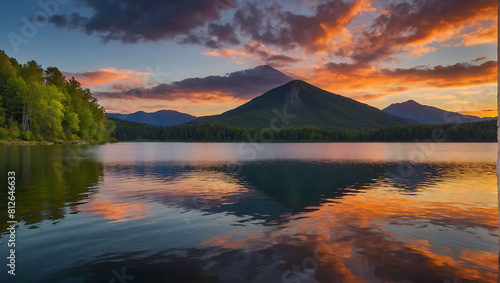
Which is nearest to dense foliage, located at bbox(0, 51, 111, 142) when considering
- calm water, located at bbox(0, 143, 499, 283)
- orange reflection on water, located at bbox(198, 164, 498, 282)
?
calm water, located at bbox(0, 143, 499, 283)

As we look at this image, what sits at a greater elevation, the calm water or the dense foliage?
the dense foliage

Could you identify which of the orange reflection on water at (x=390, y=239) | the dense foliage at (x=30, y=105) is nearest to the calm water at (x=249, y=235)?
the orange reflection on water at (x=390, y=239)

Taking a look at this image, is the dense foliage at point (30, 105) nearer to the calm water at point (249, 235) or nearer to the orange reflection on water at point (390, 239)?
the calm water at point (249, 235)

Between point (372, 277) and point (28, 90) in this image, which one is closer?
point (372, 277)

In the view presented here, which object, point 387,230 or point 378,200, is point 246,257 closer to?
point 387,230

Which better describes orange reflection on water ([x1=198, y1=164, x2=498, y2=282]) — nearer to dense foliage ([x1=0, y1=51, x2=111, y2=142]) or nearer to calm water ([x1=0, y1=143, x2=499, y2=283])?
calm water ([x1=0, y1=143, x2=499, y2=283])

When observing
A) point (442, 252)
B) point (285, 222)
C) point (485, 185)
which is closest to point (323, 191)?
point (285, 222)

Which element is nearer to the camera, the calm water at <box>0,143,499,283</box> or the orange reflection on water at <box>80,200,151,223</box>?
the calm water at <box>0,143,499,283</box>

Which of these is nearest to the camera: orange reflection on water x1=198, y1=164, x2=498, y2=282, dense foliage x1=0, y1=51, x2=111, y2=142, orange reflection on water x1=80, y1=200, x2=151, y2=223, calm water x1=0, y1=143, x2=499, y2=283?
calm water x1=0, y1=143, x2=499, y2=283

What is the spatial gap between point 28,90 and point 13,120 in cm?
1366

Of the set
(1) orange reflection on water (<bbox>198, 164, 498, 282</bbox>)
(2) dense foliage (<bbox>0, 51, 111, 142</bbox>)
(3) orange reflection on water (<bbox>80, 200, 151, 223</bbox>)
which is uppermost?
(2) dense foliage (<bbox>0, 51, 111, 142</bbox>)

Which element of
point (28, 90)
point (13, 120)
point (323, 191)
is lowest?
point (323, 191)

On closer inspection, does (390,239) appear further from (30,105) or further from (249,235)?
(30,105)

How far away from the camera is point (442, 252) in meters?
14.1
